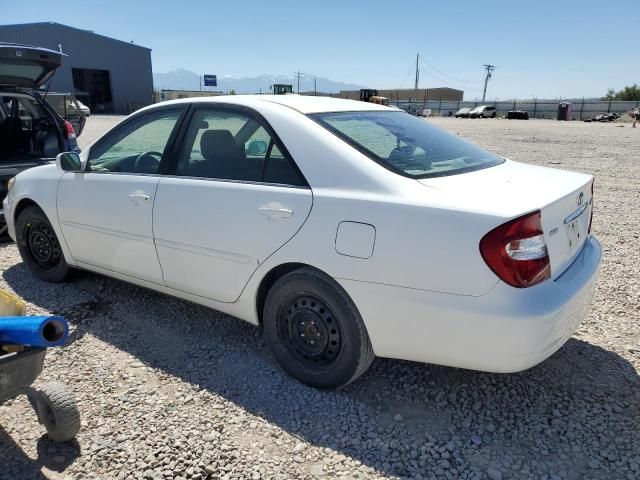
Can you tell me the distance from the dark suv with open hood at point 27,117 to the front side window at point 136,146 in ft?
7.72

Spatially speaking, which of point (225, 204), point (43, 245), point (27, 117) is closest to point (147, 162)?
point (225, 204)

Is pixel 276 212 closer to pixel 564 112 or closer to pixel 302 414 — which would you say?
pixel 302 414

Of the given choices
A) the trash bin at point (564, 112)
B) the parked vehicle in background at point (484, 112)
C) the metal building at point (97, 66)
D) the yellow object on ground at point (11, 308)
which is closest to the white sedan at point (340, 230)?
the yellow object on ground at point (11, 308)

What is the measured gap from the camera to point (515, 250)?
2.19 m

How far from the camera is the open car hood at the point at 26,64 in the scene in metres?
5.18

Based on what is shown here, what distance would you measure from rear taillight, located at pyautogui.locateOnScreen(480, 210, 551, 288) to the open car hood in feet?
17.2

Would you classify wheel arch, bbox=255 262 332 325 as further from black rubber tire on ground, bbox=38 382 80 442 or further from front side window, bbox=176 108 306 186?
black rubber tire on ground, bbox=38 382 80 442

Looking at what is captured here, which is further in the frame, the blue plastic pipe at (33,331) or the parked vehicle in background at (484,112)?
the parked vehicle in background at (484,112)

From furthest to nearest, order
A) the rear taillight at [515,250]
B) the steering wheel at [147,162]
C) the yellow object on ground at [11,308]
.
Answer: the steering wheel at [147,162]
the yellow object on ground at [11,308]
the rear taillight at [515,250]

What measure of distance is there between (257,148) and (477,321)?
162cm

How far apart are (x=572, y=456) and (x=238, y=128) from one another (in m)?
2.59

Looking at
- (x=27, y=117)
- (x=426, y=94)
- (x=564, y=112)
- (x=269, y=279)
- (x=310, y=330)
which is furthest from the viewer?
(x=426, y=94)

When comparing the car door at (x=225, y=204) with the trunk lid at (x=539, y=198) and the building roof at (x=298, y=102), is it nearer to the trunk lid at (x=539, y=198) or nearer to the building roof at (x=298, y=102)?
the building roof at (x=298, y=102)

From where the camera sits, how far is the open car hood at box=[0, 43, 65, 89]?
5.18 meters
